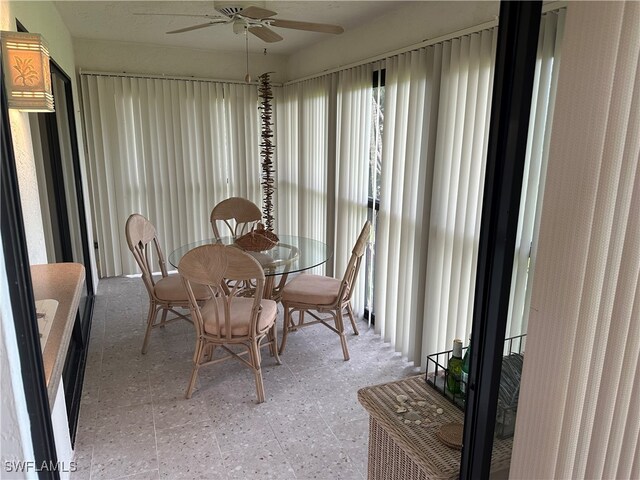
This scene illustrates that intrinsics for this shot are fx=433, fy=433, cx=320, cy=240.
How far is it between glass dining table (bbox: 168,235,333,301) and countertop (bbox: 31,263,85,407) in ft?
2.86

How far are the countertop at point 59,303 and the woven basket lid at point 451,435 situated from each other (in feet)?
3.63

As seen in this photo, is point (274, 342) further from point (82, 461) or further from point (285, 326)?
point (82, 461)

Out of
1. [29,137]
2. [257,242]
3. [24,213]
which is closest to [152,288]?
[257,242]

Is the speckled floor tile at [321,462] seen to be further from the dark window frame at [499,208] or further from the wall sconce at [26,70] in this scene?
the wall sconce at [26,70]

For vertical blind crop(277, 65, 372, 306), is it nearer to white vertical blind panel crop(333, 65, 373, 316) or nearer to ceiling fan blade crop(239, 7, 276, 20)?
white vertical blind panel crop(333, 65, 373, 316)

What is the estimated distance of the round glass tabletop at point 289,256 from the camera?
116 inches

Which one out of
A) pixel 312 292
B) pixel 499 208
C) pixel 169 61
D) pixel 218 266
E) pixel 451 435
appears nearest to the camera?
pixel 499 208

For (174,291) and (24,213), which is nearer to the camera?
(24,213)

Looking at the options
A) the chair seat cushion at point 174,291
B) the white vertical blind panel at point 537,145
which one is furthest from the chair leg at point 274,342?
the white vertical blind panel at point 537,145

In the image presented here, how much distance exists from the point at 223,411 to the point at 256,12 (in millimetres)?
2132

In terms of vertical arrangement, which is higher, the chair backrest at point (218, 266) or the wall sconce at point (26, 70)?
the wall sconce at point (26, 70)

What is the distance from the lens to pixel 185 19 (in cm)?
332

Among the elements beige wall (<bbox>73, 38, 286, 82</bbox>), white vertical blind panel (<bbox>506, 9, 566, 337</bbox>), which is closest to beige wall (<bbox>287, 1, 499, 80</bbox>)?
white vertical blind panel (<bbox>506, 9, 566, 337</bbox>)

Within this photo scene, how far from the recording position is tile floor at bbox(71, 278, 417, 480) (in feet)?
6.84
